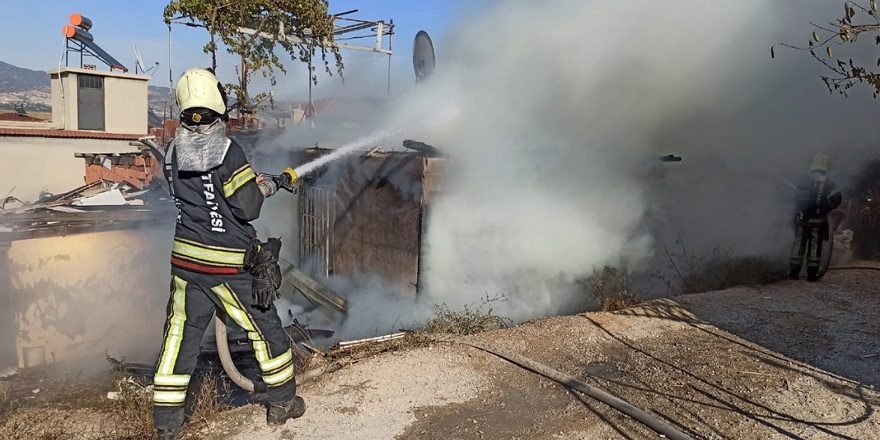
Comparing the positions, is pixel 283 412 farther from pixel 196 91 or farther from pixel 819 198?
pixel 819 198

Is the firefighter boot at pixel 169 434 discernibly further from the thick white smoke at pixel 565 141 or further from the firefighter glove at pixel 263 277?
the thick white smoke at pixel 565 141

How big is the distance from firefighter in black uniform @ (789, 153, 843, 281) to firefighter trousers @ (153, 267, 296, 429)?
612 centimetres

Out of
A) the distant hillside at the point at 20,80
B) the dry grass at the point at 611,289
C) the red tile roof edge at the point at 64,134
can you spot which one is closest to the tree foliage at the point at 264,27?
the red tile roof edge at the point at 64,134

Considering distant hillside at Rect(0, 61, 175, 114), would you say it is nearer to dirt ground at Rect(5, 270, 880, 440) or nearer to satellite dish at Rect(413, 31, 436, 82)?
satellite dish at Rect(413, 31, 436, 82)

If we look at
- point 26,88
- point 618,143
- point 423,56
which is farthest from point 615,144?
point 26,88

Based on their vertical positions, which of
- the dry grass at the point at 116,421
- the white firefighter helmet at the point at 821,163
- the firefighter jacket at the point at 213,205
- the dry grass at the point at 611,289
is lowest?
the dry grass at the point at 116,421

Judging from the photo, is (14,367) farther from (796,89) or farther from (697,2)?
(796,89)

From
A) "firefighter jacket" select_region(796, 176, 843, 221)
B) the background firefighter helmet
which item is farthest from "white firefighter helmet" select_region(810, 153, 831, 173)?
the background firefighter helmet

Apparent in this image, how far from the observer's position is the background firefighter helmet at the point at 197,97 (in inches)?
118

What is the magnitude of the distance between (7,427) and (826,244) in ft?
25.3

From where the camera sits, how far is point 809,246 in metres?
6.78

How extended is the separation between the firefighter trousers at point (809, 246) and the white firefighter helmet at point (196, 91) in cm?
648

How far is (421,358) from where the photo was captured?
12.9 feet

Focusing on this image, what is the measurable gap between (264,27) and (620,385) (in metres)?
13.1
